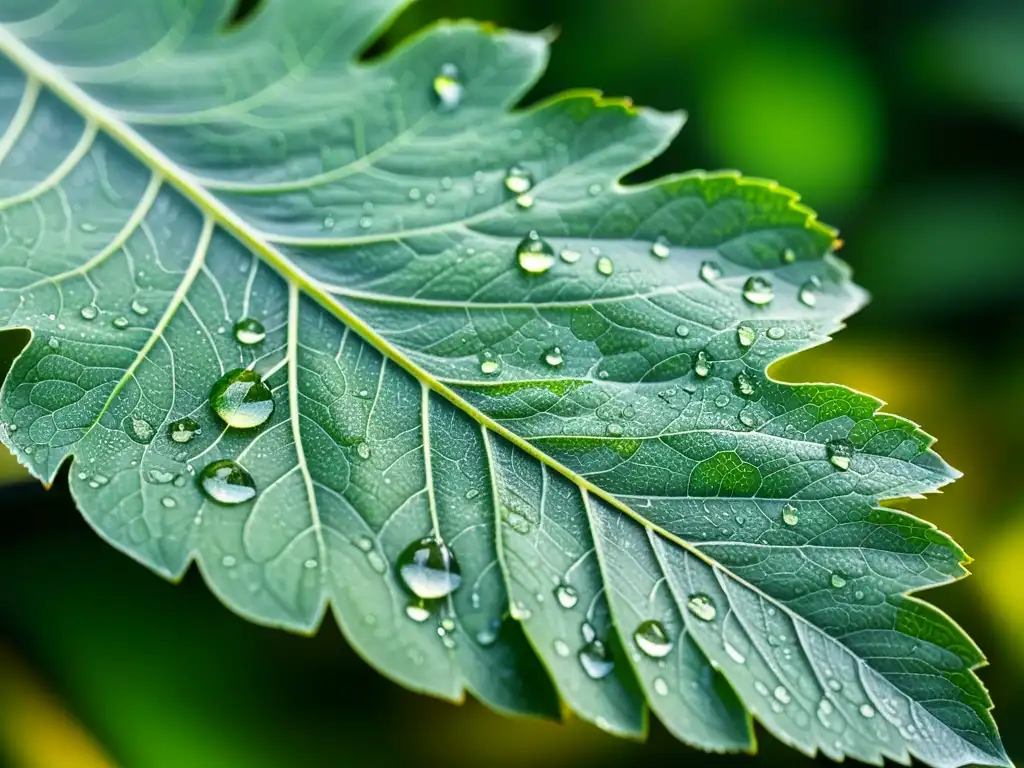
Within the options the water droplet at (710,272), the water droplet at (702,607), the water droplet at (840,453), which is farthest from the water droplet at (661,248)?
the water droplet at (702,607)

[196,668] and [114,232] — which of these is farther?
[196,668]

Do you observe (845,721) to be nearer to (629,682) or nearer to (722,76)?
(629,682)

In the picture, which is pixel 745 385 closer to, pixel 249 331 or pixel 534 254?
pixel 534 254

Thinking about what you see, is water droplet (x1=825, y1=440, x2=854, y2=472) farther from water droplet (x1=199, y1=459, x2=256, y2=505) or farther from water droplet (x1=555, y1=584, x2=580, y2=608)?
water droplet (x1=199, y1=459, x2=256, y2=505)

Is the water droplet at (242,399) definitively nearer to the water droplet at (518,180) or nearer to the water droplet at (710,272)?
the water droplet at (518,180)

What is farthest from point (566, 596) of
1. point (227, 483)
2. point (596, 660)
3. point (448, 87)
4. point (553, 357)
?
point (448, 87)

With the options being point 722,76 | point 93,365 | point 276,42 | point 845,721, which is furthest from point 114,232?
point 722,76
